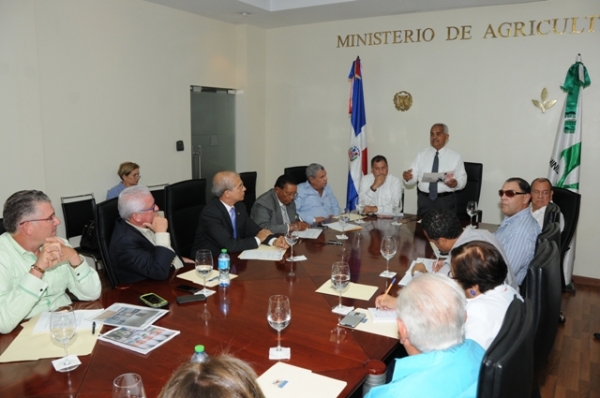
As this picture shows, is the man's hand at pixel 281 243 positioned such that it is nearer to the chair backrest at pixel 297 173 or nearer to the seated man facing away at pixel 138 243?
the seated man facing away at pixel 138 243

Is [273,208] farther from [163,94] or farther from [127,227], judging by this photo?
[163,94]

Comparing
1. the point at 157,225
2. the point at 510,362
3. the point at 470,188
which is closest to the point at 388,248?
the point at 157,225

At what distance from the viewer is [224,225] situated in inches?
139

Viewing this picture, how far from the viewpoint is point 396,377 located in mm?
1560

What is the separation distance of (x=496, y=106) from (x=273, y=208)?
309 cm

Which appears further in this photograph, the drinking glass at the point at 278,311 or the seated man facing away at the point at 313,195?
the seated man facing away at the point at 313,195

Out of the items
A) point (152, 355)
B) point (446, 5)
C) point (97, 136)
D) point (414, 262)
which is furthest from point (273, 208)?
point (446, 5)

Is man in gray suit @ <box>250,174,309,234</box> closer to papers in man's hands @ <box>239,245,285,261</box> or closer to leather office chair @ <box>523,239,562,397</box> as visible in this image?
papers in man's hands @ <box>239,245,285,261</box>

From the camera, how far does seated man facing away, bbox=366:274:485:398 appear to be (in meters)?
1.43

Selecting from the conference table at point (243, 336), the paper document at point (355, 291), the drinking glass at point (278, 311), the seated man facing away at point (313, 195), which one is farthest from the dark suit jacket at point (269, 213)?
the drinking glass at point (278, 311)

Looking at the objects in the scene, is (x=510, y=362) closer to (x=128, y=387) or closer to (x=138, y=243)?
(x=128, y=387)

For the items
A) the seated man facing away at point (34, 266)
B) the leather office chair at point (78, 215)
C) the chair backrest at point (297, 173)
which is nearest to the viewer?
the seated man facing away at point (34, 266)

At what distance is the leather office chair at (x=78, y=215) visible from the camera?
4.49m

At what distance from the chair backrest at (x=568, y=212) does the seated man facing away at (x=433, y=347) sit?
7.99ft
